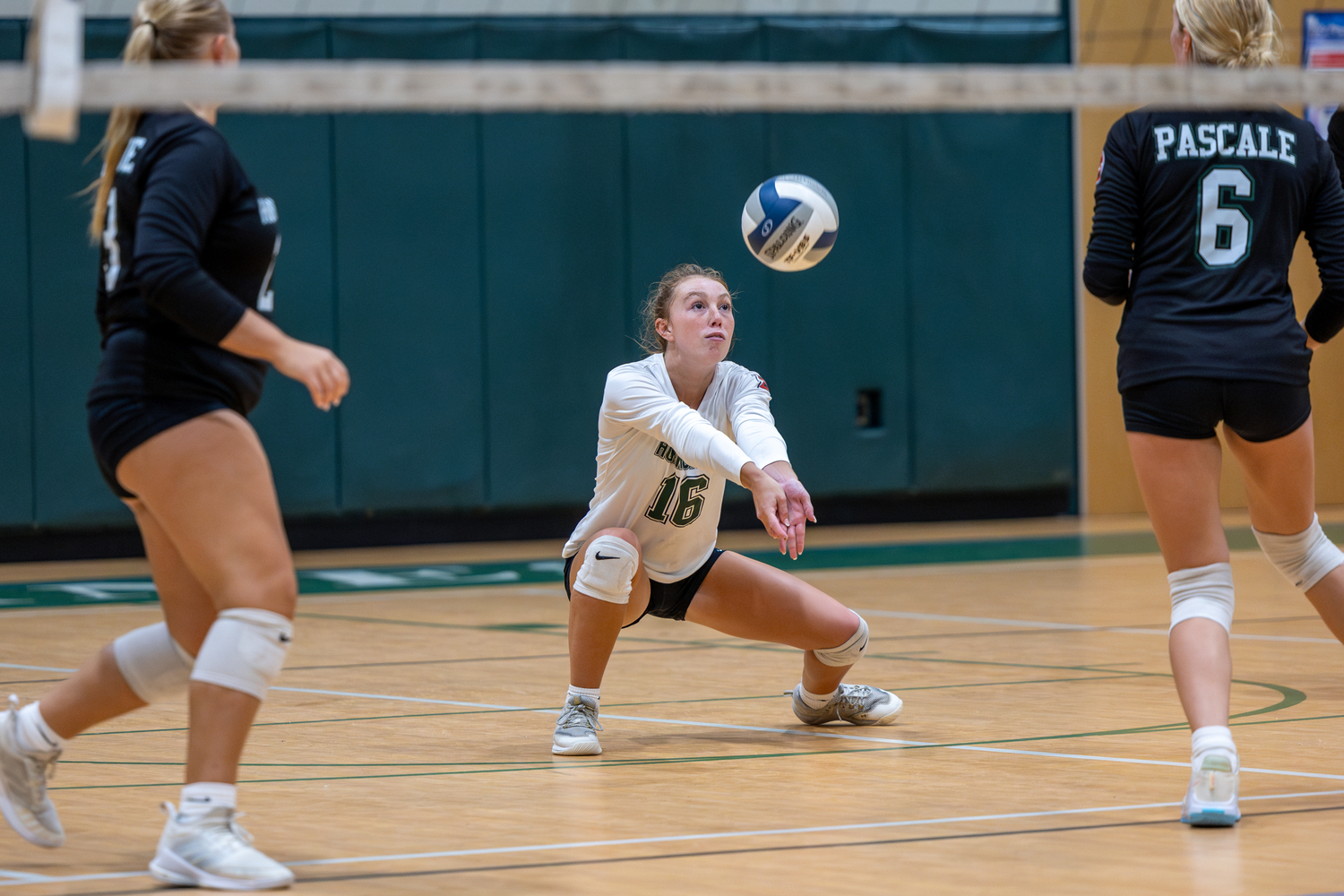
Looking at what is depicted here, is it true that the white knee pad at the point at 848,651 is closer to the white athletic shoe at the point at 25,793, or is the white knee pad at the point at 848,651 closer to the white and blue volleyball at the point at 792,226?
the white and blue volleyball at the point at 792,226

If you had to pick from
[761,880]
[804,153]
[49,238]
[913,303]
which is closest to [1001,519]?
[913,303]

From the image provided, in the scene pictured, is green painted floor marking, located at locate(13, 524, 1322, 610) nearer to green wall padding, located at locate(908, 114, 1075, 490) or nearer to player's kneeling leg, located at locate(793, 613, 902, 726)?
green wall padding, located at locate(908, 114, 1075, 490)

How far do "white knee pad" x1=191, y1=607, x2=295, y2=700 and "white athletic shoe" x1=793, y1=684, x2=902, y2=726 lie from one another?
2.30 m

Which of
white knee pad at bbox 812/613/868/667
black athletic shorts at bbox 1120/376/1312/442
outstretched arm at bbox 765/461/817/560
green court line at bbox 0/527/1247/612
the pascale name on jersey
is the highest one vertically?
the pascale name on jersey

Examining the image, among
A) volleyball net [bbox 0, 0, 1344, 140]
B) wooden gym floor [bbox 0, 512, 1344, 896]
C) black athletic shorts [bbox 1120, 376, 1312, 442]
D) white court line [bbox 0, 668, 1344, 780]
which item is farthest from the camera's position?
white court line [bbox 0, 668, 1344, 780]

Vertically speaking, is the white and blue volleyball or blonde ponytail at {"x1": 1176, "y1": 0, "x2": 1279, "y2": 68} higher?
blonde ponytail at {"x1": 1176, "y1": 0, "x2": 1279, "y2": 68}

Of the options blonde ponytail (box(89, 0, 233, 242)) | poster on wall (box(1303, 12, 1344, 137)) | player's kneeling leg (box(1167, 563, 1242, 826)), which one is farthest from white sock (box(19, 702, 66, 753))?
poster on wall (box(1303, 12, 1344, 137))

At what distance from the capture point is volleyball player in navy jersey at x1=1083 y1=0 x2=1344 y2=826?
378 cm

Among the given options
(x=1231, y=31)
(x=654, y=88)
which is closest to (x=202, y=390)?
(x=654, y=88)

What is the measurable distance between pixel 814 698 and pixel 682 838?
1.63m

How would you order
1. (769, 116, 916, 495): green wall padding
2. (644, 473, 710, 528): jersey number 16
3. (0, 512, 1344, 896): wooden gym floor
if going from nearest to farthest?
(0, 512, 1344, 896): wooden gym floor
(644, 473, 710, 528): jersey number 16
(769, 116, 916, 495): green wall padding

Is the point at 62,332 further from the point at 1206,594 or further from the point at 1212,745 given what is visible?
the point at 1212,745

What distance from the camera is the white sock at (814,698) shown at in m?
5.30

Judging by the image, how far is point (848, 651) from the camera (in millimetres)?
5133
